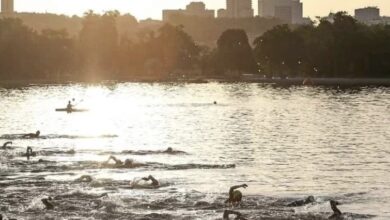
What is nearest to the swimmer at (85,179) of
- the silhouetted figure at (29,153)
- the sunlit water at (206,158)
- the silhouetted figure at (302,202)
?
the sunlit water at (206,158)

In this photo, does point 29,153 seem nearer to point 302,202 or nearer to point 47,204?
point 47,204

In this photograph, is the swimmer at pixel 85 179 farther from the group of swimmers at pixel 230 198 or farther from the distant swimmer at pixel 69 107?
the distant swimmer at pixel 69 107

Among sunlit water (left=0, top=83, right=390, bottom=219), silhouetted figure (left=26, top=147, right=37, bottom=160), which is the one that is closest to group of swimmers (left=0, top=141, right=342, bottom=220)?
sunlit water (left=0, top=83, right=390, bottom=219)

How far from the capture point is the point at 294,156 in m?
75.1

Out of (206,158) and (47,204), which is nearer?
(47,204)

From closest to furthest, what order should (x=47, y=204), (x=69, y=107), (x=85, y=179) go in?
1. (x=47, y=204)
2. (x=85, y=179)
3. (x=69, y=107)

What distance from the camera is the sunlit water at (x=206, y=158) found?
47.8 metres

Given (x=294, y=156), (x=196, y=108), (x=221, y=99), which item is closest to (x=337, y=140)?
(x=294, y=156)

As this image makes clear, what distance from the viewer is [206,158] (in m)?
73.2

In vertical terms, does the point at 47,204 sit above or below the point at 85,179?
above

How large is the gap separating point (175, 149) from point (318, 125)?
37.8 metres

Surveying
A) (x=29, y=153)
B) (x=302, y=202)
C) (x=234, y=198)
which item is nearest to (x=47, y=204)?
(x=234, y=198)

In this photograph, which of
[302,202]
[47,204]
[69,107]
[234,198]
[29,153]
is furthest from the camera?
[69,107]

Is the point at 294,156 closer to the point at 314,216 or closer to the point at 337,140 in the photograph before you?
the point at 337,140
